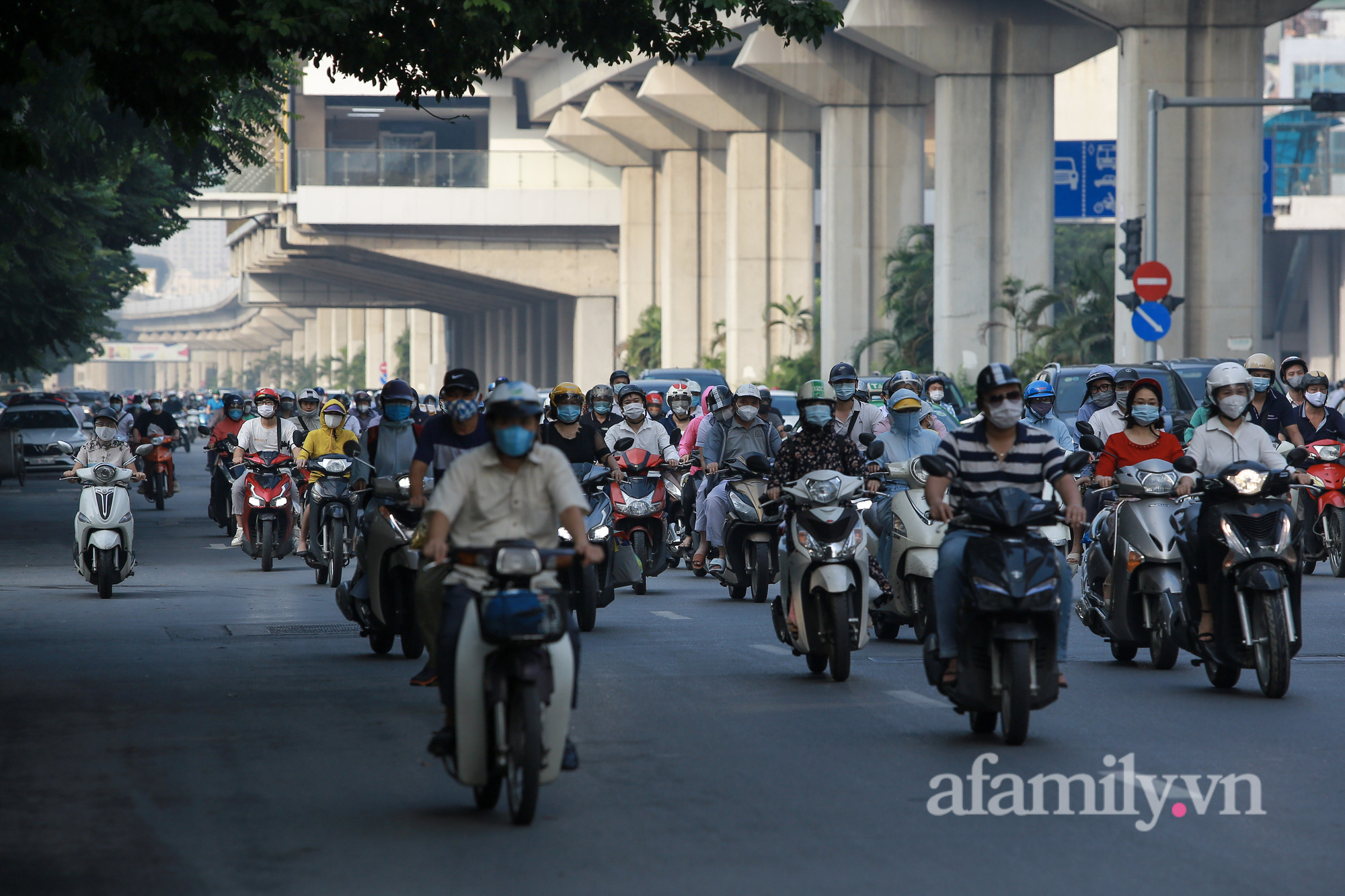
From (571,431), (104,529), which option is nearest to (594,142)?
(104,529)

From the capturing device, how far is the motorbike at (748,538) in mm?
15570

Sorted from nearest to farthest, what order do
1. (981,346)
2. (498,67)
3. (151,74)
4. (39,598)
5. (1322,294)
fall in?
(151,74), (498,67), (39,598), (981,346), (1322,294)

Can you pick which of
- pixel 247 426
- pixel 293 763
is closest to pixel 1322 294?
pixel 247 426

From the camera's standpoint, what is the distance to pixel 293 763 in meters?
8.24

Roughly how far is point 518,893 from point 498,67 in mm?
9153

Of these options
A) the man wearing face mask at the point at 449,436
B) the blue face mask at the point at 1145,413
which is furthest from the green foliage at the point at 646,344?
the man wearing face mask at the point at 449,436

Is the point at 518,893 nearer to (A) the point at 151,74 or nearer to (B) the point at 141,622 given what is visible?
(A) the point at 151,74

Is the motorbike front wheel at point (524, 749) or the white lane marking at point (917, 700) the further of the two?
the white lane marking at point (917, 700)

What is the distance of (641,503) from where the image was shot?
16.2 meters

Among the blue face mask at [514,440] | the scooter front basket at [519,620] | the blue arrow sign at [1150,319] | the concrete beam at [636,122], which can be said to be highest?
the concrete beam at [636,122]

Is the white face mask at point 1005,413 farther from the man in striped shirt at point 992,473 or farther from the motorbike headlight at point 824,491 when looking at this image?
the motorbike headlight at point 824,491

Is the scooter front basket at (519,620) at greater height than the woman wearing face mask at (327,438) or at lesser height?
lesser

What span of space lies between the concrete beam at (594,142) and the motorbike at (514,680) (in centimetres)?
6253

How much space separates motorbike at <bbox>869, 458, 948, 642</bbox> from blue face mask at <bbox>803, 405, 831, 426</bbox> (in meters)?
0.65
